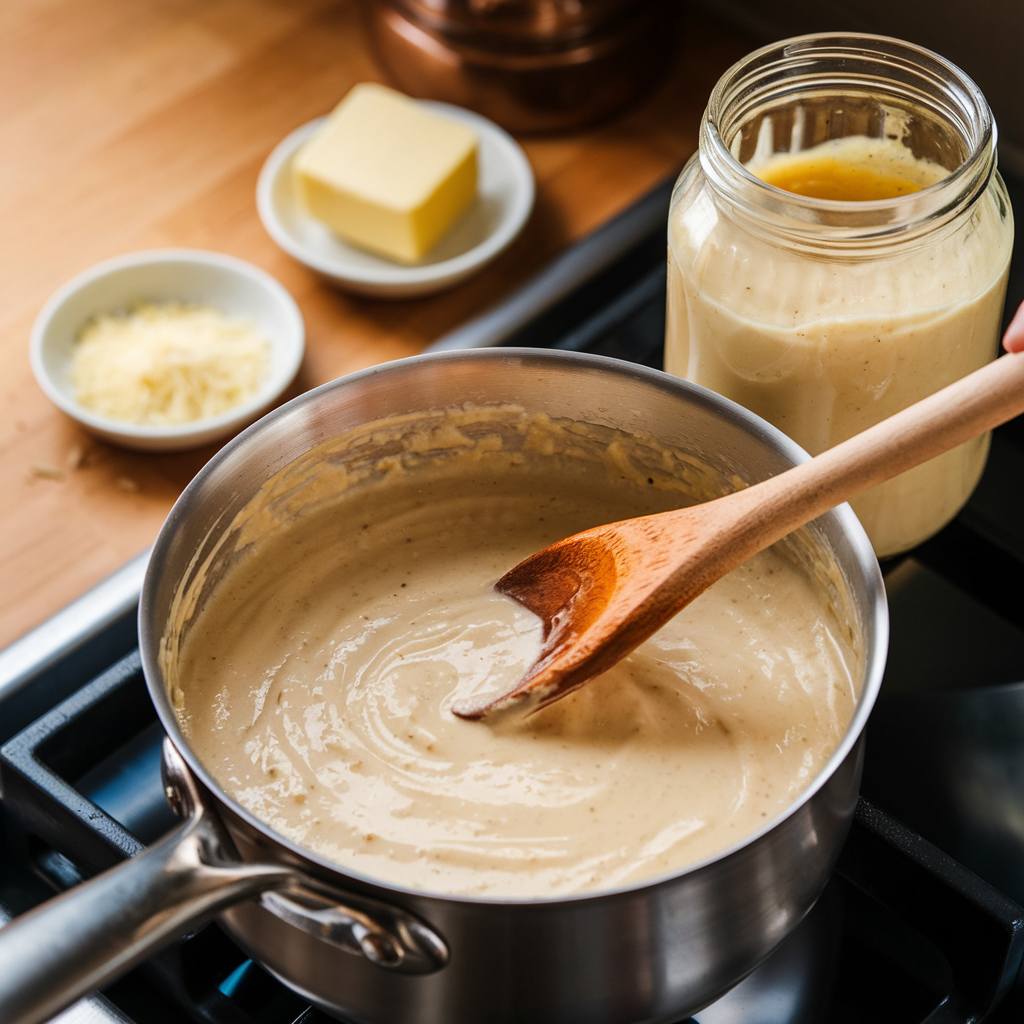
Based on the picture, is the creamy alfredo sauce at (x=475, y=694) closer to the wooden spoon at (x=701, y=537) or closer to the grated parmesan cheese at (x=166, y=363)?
the wooden spoon at (x=701, y=537)

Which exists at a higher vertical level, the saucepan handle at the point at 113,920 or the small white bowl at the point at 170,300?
the saucepan handle at the point at 113,920

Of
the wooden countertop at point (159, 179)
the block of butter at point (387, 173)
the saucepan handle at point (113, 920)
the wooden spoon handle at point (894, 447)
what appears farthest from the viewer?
the block of butter at point (387, 173)

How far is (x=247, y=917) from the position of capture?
0.52m

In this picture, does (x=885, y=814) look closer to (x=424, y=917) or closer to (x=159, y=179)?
(x=424, y=917)

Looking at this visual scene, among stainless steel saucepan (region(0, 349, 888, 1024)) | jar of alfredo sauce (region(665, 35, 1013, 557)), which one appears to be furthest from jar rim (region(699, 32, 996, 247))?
stainless steel saucepan (region(0, 349, 888, 1024))

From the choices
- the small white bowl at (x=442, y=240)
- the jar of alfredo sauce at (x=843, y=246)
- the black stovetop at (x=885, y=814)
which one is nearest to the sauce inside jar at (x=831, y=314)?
the jar of alfredo sauce at (x=843, y=246)

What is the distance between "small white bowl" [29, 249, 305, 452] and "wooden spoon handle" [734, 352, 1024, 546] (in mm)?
445

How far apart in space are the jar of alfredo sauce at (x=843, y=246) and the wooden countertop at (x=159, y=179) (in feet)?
1.07

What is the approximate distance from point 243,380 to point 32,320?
200mm

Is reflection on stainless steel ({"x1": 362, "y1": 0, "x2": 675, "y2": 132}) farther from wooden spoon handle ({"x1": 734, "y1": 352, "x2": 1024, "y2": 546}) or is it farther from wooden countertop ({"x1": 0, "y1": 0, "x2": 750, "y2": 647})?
wooden spoon handle ({"x1": 734, "y1": 352, "x2": 1024, "y2": 546})

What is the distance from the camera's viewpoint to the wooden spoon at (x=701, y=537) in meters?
0.54

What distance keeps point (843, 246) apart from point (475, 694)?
30 centimetres

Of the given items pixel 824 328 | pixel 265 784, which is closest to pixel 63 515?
pixel 265 784

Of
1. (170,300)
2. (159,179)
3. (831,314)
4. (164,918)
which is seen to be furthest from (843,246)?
(159,179)
